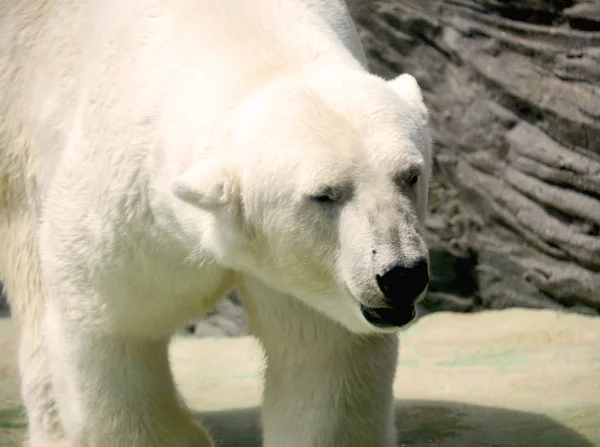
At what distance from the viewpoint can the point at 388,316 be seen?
2.20 meters

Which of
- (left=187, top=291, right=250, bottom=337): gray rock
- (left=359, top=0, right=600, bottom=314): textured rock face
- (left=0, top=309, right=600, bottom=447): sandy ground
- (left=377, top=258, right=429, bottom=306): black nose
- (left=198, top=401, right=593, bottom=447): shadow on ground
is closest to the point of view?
(left=377, top=258, right=429, bottom=306): black nose

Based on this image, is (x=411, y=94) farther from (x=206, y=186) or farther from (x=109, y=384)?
(x=109, y=384)

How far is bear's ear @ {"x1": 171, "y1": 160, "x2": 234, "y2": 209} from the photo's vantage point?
2.26 m

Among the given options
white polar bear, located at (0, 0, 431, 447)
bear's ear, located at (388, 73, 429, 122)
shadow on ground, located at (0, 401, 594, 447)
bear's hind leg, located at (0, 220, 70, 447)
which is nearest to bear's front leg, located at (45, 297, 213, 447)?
white polar bear, located at (0, 0, 431, 447)

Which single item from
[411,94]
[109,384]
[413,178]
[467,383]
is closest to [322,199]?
[413,178]

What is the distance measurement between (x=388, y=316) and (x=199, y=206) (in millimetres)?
484

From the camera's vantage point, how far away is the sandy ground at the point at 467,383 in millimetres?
3527

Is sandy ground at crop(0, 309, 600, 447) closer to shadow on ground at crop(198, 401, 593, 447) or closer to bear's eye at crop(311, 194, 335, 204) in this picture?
shadow on ground at crop(198, 401, 593, 447)

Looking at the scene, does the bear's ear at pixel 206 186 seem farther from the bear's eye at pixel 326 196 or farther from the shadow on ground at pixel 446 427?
the shadow on ground at pixel 446 427

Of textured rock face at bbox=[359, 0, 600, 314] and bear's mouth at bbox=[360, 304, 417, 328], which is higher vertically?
bear's mouth at bbox=[360, 304, 417, 328]

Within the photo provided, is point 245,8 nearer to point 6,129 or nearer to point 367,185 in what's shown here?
point 367,185

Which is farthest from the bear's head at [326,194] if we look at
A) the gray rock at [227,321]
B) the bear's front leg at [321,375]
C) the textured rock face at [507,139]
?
the gray rock at [227,321]

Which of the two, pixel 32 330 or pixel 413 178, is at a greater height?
pixel 413 178

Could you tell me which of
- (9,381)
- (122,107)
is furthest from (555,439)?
(9,381)
